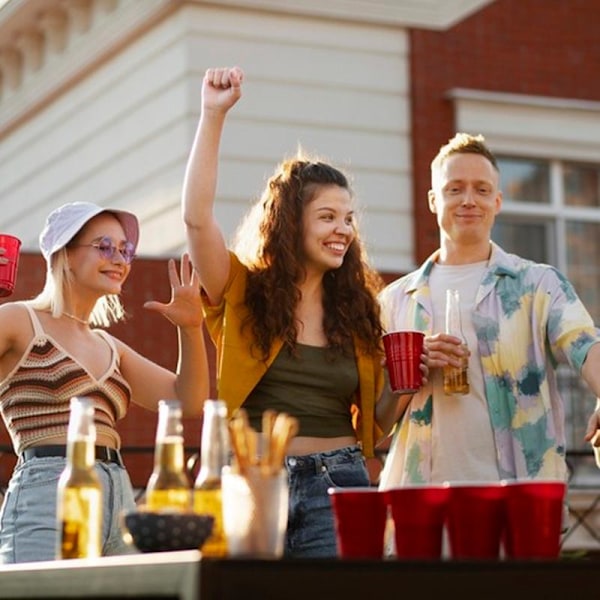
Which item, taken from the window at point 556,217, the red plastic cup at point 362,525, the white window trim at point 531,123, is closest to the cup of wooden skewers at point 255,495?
the red plastic cup at point 362,525

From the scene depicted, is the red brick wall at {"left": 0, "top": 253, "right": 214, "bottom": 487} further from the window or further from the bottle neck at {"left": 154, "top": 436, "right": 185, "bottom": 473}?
the bottle neck at {"left": 154, "top": 436, "right": 185, "bottom": 473}

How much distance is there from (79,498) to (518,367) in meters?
1.72

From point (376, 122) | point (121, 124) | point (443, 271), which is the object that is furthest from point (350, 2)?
point (443, 271)

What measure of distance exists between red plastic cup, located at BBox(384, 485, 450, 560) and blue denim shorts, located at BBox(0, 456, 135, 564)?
1.52 metres

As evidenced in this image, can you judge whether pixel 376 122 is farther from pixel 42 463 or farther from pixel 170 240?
pixel 42 463

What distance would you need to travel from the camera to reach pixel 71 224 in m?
4.36

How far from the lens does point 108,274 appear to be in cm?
436

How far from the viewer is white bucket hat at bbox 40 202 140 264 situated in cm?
434

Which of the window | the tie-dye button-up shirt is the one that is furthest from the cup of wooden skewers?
the window

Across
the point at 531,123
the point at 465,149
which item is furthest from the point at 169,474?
the point at 531,123

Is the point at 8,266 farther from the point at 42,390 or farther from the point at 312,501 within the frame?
the point at 312,501

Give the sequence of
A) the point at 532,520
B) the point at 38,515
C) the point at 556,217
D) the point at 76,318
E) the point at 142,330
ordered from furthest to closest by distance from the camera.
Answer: the point at 556,217
the point at 142,330
the point at 76,318
the point at 38,515
the point at 532,520

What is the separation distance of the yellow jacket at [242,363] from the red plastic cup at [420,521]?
1.53m

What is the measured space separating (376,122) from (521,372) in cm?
674
